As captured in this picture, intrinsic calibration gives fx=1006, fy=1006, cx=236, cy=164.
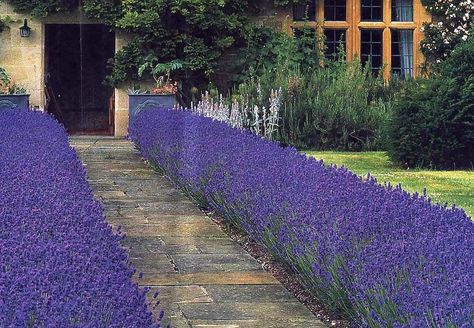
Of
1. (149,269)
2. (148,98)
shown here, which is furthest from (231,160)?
(148,98)

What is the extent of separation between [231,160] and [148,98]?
29.9 feet

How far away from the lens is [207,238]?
259 inches

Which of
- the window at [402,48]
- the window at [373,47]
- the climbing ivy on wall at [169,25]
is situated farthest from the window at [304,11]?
the window at [402,48]

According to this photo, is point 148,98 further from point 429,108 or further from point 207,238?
point 207,238

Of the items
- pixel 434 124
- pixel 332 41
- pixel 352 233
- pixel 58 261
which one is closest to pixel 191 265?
pixel 352 233

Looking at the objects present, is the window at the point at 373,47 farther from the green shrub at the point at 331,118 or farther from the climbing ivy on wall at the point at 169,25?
the green shrub at the point at 331,118

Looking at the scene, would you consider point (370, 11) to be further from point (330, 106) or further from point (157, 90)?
point (330, 106)

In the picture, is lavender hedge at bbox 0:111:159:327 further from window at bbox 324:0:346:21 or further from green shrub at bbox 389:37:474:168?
window at bbox 324:0:346:21

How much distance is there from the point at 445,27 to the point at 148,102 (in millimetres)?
Answer: 5169

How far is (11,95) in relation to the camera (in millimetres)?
15953

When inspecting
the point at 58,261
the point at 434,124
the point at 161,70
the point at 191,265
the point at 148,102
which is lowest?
the point at 191,265

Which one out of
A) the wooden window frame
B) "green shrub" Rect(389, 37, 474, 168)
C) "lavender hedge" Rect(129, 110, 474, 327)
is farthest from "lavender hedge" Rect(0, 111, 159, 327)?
the wooden window frame

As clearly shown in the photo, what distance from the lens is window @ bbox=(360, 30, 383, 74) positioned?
1702 centimetres

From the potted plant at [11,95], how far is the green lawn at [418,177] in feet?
17.9
